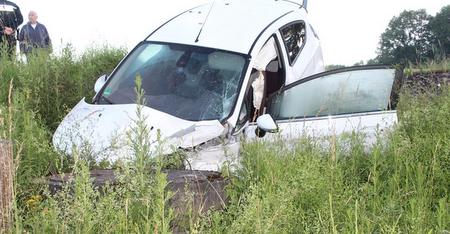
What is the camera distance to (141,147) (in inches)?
Result: 157

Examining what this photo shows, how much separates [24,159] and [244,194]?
2.23m

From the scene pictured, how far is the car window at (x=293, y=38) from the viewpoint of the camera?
29.2ft

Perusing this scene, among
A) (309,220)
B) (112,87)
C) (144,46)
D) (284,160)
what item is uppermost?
(144,46)

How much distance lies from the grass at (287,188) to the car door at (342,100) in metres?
0.30

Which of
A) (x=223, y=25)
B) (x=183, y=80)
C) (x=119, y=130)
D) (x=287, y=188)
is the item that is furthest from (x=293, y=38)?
(x=287, y=188)

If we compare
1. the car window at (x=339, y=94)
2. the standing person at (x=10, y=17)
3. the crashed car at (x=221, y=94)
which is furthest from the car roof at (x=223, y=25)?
the standing person at (x=10, y=17)

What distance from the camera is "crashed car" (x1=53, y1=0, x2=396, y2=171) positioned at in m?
6.65

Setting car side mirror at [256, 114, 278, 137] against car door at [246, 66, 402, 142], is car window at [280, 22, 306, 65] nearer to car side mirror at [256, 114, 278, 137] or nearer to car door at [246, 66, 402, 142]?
car door at [246, 66, 402, 142]

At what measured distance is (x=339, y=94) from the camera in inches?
303

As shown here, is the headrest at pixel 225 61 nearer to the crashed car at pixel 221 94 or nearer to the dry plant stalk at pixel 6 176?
the crashed car at pixel 221 94

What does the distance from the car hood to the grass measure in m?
0.25

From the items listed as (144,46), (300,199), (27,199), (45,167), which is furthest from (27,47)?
(300,199)

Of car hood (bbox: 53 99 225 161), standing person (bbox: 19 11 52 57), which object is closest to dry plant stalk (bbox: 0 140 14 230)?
car hood (bbox: 53 99 225 161)

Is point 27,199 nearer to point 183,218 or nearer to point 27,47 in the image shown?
point 183,218
